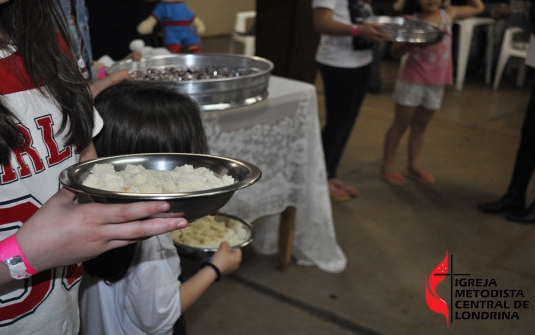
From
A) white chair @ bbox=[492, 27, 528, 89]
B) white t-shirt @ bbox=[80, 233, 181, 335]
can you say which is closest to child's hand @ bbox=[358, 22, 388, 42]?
white t-shirt @ bbox=[80, 233, 181, 335]

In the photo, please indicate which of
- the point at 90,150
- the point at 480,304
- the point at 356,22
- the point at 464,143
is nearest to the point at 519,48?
the point at 464,143

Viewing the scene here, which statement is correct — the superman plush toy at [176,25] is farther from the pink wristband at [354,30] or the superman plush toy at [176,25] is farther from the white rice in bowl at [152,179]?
the white rice in bowl at [152,179]

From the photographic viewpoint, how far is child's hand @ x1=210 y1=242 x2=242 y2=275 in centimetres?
138

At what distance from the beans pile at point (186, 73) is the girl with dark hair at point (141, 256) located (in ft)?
1.25

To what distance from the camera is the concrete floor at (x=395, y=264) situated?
2045 millimetres

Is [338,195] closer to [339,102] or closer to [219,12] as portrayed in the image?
[339,102]

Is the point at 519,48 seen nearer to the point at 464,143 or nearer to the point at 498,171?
the point at 464,143

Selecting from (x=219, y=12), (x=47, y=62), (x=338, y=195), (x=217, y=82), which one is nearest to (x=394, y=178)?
(x=338, y=195)

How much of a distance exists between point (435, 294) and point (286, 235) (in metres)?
0.63

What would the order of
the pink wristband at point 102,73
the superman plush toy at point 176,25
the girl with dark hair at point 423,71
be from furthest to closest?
1. the superman plush toy at point 176,25
2. the girl with dark hair at point 423,71
3. the pink wristband at point 102,73

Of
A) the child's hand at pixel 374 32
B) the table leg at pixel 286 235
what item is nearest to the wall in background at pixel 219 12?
the child's hand at pixel 374 32

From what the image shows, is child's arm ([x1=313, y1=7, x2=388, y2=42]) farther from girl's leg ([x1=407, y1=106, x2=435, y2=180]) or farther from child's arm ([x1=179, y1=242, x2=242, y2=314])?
child's arm ([x1=179, y1=242, x2=242, y2=314])

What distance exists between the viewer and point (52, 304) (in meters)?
0.96

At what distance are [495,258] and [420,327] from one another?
0.70m
